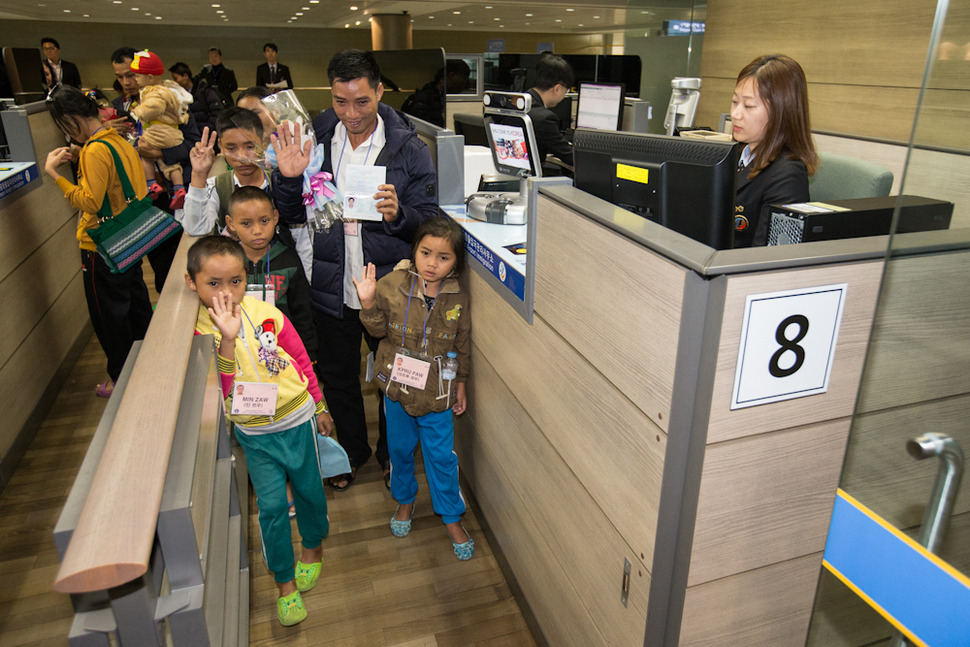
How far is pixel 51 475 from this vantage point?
295 cm

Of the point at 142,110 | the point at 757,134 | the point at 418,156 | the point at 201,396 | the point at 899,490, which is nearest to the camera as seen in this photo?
the point at 899,490

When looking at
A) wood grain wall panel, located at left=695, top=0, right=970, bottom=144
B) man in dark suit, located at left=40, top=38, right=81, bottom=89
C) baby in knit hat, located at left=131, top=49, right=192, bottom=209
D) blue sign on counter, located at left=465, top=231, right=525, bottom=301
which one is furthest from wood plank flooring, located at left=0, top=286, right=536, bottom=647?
man in dark suit, located at left=40, top=38, right=81, bottom=89

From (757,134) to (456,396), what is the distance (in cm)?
135

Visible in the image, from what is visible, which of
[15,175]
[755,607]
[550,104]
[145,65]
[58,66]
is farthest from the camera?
[58,66]

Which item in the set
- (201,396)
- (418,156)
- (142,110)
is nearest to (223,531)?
(201,396)

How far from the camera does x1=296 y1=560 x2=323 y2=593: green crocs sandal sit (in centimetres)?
227

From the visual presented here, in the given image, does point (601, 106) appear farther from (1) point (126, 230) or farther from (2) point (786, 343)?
(2) point (786, 343)

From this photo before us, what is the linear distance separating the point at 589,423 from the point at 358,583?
1.28 meters

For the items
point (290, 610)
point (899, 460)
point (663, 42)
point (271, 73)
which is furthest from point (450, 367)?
point (271, 73)

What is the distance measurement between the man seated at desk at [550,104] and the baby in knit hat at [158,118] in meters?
2.25

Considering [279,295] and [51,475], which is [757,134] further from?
[51,475]

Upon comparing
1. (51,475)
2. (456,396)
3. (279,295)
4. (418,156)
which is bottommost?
(51,475)

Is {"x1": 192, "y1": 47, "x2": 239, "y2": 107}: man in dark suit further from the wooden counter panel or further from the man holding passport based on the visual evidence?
the man holding passport

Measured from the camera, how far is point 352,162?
239 cm
